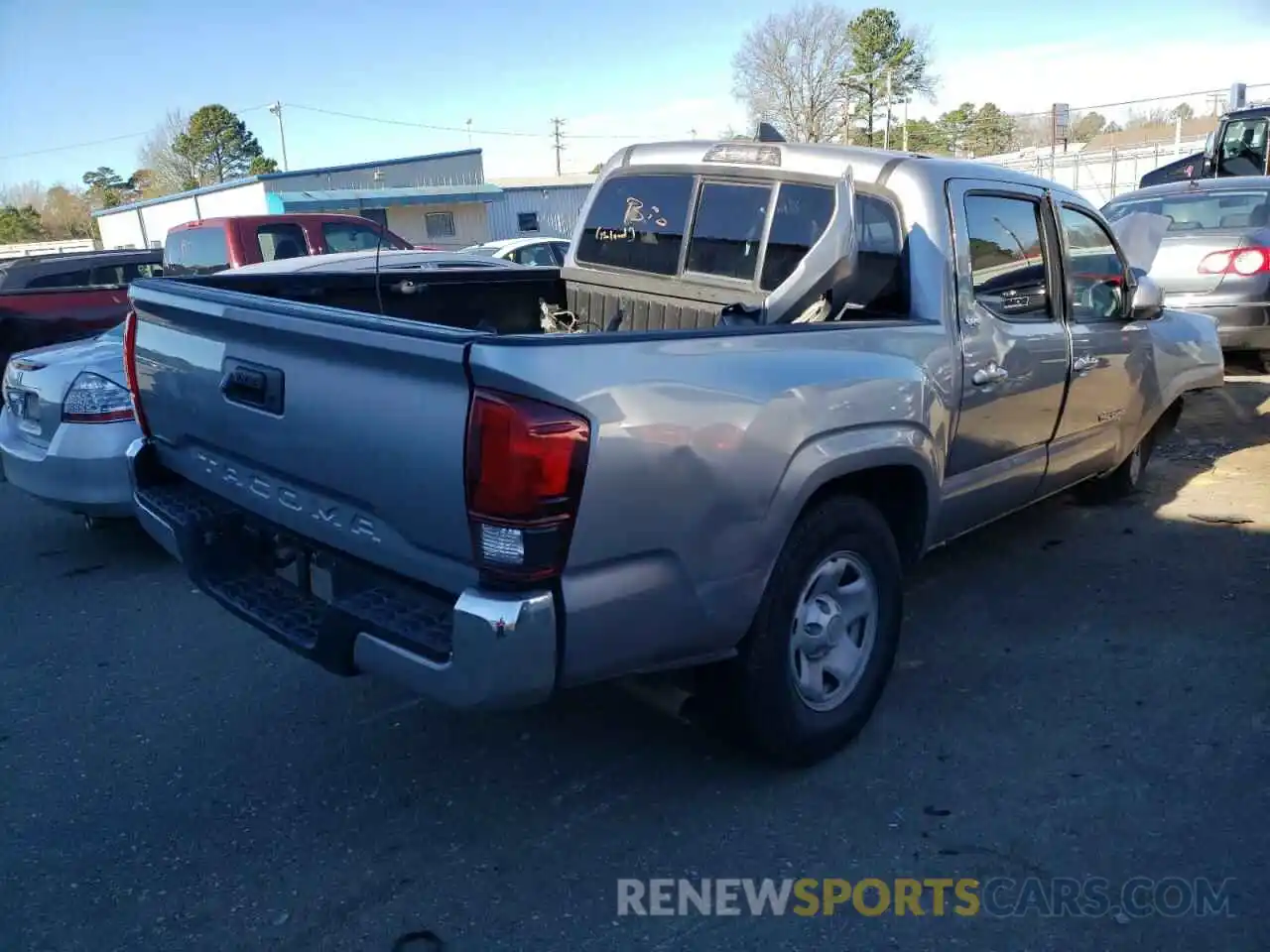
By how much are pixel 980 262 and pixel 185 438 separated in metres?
2.97

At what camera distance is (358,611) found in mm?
2672

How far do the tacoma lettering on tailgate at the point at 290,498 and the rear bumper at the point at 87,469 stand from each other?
2147 mm

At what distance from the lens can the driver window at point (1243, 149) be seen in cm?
1552

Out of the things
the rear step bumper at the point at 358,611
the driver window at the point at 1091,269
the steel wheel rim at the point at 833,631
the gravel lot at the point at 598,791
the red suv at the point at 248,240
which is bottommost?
the gravel lot at the point at 598,791

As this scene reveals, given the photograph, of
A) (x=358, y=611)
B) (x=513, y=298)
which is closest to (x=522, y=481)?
(x=358, y=611)

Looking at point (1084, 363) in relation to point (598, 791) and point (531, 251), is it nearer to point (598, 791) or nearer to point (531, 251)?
point (598, 791)

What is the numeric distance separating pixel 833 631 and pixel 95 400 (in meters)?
4.05

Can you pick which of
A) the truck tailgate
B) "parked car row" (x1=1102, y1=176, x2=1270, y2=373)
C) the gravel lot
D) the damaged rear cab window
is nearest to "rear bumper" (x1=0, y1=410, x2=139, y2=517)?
the gravel lot

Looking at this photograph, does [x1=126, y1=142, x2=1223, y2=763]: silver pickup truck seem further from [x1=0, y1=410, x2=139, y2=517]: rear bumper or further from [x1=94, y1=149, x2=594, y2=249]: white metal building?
[x1=94, y1=149, x2=594, y2=249]: white metal building

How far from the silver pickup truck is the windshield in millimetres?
5151

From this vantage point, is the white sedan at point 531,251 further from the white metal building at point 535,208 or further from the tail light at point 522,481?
the white metal building at point 535,208

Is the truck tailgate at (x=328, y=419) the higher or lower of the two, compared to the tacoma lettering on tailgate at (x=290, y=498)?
higher

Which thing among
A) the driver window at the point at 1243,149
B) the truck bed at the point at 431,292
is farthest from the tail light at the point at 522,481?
the driver window at the point at 1243,149

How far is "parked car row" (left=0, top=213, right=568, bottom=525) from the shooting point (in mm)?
5242
